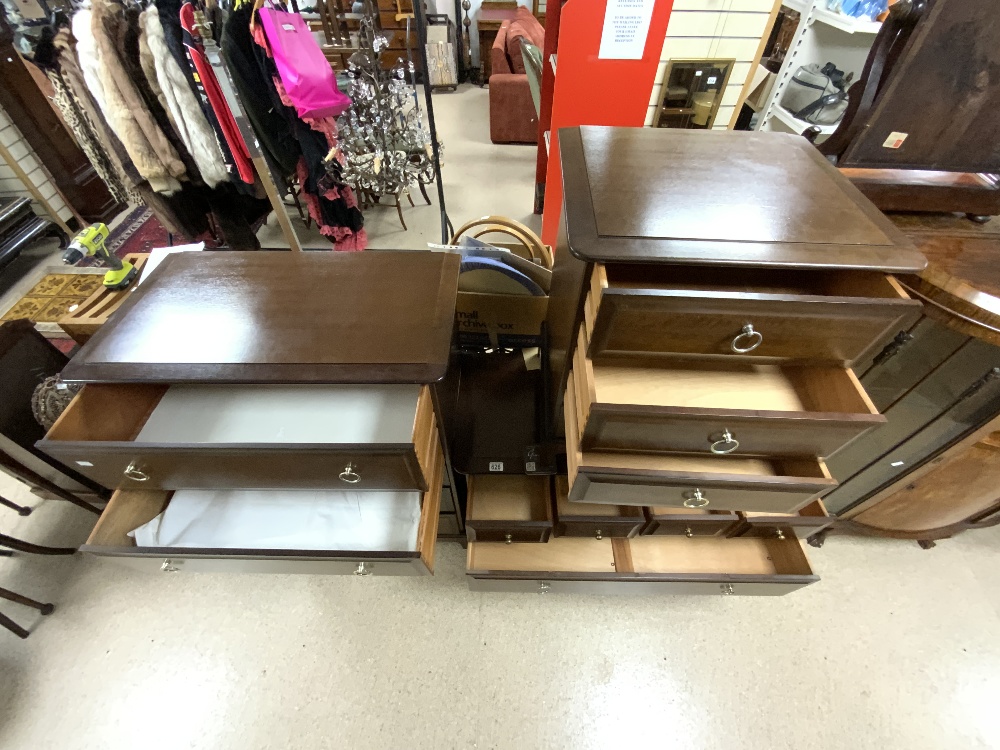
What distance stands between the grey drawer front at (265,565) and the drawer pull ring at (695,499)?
0.61m

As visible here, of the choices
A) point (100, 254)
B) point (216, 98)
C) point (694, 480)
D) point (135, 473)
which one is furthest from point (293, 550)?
point (216, 98)

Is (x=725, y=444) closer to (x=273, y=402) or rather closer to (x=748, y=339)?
(x=748, y=339)

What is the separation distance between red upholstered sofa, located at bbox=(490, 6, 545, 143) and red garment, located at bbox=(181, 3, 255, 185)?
7.13 ft

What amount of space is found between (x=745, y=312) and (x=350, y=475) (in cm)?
78

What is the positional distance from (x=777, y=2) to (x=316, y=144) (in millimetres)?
1984

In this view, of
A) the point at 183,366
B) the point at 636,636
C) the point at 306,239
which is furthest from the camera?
the point at 306,239

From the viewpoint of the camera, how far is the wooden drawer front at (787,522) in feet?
3.53

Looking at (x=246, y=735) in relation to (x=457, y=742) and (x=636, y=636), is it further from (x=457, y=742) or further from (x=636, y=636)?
(x=636, y=636)

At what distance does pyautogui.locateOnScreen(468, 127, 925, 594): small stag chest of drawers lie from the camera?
667mm

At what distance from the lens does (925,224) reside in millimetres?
1001

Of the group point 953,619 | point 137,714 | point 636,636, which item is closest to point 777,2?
point 953,619

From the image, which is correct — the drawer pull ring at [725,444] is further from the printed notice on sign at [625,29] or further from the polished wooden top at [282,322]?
the printed notice on sign at [625,29]

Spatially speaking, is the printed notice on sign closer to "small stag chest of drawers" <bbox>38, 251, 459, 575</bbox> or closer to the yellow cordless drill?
"small stag chest of drawers" <bbox>38, 251, 459, 575</bbox>

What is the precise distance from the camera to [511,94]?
338 cm
